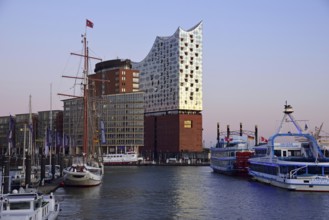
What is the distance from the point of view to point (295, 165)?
70438 mm

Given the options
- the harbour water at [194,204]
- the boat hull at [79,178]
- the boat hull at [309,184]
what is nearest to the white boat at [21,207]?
the harbour water at [194,204]

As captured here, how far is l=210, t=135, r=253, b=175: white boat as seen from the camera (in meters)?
114

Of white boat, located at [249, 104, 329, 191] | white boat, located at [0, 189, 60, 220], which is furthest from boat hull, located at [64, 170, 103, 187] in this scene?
white boat, located at [0, 189, 60, 220]

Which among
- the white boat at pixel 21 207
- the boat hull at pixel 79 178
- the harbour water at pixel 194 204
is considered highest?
the white boat at pixel 21 207

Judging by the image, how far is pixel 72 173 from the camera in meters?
79.8

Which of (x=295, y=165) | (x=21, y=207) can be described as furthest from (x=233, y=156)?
(x=21, y=207)

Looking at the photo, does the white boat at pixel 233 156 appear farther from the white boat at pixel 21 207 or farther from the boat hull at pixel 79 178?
the white boat at pixel 21 207

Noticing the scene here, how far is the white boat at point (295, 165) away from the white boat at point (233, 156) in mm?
19088

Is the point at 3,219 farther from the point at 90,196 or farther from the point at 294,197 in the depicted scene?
the point at 294,197

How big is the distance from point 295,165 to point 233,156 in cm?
4912

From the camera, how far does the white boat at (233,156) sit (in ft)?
374

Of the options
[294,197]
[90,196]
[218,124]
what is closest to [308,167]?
[294,197]

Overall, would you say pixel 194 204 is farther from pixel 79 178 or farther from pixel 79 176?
pixel 79 178

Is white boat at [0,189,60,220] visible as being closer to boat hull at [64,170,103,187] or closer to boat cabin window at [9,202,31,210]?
boat cabin window at [9,202,31,210]
